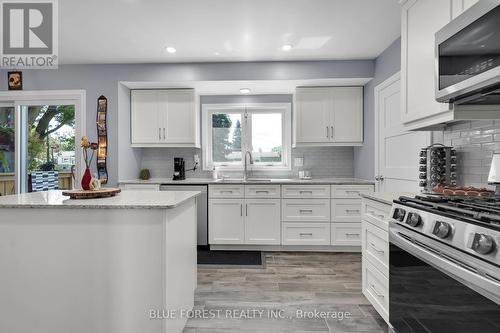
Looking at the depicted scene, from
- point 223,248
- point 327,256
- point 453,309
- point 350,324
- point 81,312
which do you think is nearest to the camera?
point 453,309

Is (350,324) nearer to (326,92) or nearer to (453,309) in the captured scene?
(453,309)

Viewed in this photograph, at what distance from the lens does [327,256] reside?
3.62 metres

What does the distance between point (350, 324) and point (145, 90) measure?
375cm

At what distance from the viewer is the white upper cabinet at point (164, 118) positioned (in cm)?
411

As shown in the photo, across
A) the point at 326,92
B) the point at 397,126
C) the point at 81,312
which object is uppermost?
the point at 326,92

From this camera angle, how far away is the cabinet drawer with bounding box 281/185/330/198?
3748mm

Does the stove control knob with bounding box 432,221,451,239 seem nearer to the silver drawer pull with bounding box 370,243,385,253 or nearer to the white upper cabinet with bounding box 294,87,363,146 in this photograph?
the silver drawer pull with bounding box 370,243,385,253

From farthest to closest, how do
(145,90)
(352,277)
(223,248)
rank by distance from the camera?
(145,90) → (223,248) → (352,277)

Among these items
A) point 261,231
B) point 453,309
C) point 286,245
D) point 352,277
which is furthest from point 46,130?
point 453,309

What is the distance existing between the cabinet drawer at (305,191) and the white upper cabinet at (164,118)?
1456mm

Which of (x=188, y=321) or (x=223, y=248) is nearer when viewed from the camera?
(x=188, y=321)

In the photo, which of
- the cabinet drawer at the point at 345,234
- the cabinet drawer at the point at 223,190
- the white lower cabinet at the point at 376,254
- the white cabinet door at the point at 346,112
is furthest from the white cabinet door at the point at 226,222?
the white lower cabinet at the point at 376,254

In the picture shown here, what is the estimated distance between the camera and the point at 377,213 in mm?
2068

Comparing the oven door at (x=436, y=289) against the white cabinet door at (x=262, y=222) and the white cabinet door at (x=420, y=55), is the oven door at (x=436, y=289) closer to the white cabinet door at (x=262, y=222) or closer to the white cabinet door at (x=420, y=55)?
the white cabinet door at (x=420, y=55)
